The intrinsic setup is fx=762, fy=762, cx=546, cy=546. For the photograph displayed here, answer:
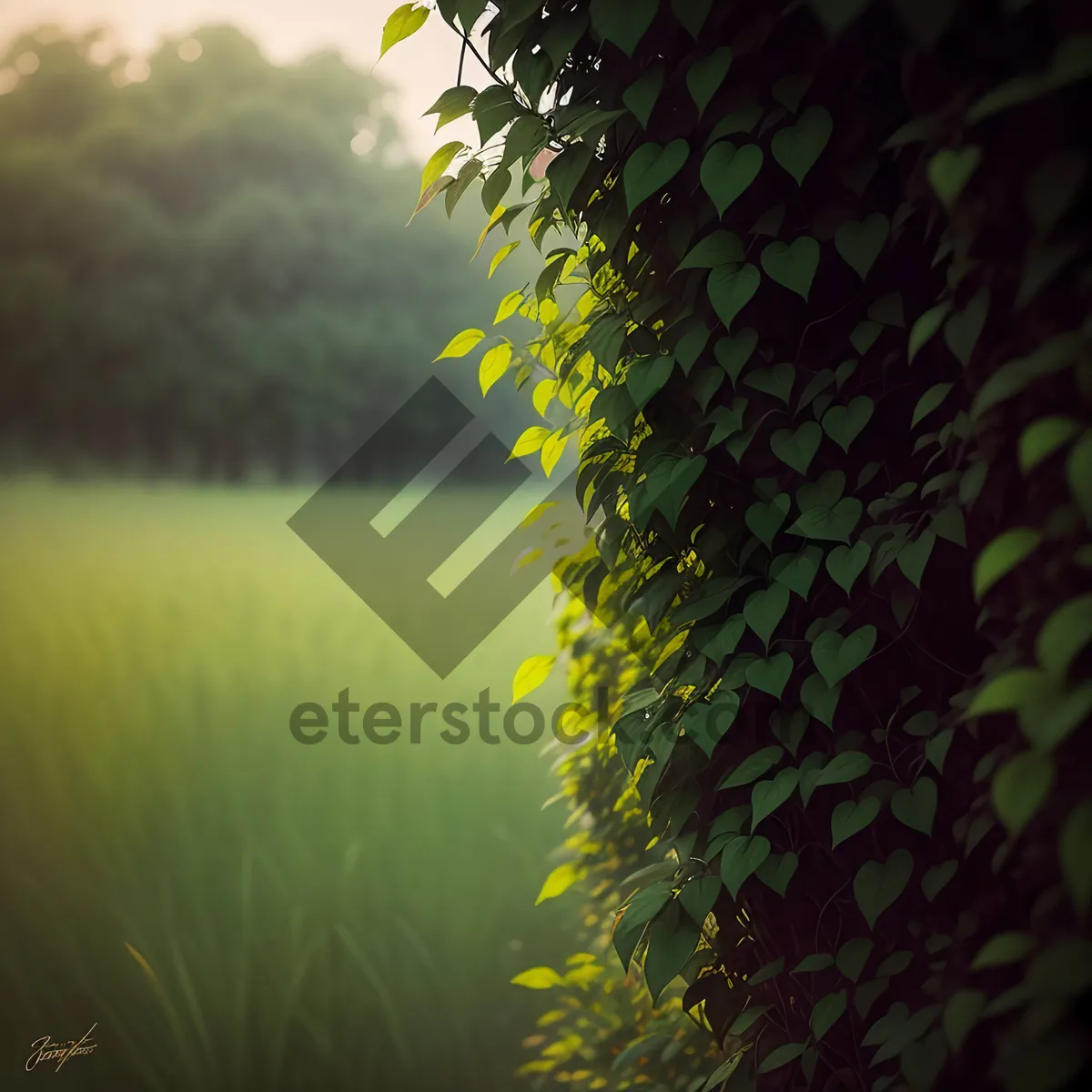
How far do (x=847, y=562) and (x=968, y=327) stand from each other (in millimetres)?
291

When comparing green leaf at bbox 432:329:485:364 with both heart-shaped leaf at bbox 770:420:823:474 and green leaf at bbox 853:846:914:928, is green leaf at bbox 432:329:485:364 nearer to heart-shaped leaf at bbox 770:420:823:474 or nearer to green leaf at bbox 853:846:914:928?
heart-shaped leaf at bbox 770:420:823:474

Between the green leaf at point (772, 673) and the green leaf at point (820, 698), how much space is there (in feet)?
0.09

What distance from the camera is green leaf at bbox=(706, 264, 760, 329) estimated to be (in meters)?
0.94

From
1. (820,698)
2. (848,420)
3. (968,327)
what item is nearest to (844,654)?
(820,698)

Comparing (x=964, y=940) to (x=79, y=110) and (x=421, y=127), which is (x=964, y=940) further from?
(x=79, y=110)

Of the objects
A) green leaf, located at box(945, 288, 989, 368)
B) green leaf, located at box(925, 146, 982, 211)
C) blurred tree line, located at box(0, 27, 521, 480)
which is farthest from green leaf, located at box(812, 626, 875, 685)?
blurred tree line, located at box(0, 27, 521, 480)

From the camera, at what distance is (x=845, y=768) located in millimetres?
941

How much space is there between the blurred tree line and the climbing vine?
3.72 ft

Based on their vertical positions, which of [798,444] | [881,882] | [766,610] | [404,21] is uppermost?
[404,21]

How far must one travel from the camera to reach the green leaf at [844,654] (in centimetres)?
92

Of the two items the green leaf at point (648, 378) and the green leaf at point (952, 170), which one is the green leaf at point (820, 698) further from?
the green leaf at point (952, 170)

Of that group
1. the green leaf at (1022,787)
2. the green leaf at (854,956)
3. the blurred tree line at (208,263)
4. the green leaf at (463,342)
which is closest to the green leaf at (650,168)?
the green leaf at (463,342)

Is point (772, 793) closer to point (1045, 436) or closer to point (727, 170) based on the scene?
point (1045, 436)

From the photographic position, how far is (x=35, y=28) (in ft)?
6.84
